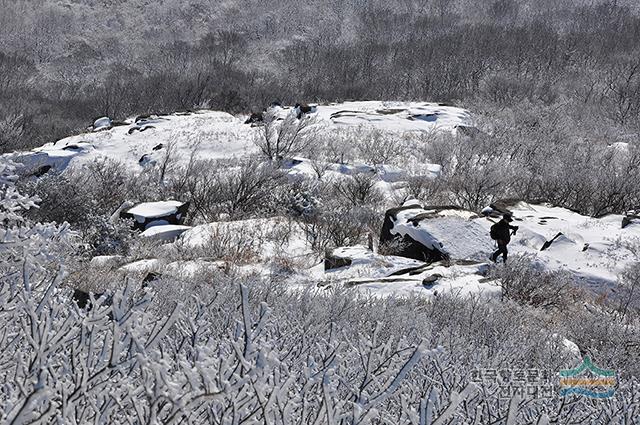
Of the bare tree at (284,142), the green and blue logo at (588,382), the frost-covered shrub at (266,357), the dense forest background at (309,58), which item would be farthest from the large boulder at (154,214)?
the dense forest background at (309,58)

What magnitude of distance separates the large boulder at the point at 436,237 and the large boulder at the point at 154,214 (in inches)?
238

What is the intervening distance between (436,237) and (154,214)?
26.0 ft

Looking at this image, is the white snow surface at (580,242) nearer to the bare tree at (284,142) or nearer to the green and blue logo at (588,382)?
the green and blue logo at (588,382)

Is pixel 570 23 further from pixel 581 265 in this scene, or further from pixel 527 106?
pixel 581 265

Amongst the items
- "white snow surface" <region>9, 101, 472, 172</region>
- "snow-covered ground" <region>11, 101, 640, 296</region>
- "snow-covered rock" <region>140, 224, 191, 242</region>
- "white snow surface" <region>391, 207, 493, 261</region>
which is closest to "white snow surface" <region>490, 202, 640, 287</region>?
"snow-covered ground" <region>11, 101, 640, 296</region>

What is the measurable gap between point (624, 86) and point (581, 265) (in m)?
44.1

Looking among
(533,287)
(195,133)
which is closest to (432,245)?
(533,287)

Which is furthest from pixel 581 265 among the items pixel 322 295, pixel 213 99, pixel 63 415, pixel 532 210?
pixel 213 99

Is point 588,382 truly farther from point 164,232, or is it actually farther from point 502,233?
point 164,232

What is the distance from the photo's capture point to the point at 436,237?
11898 mm

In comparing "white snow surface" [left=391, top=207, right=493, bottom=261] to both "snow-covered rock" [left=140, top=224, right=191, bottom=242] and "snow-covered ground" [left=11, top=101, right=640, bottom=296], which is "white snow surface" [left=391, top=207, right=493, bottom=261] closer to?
"snow-covered ground" [left=11, top=101, right=640, bottom=296]

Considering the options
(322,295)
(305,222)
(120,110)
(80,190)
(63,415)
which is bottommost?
(120,110)

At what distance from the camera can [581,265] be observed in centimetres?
1104

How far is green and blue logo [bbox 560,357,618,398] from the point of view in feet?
12.8
